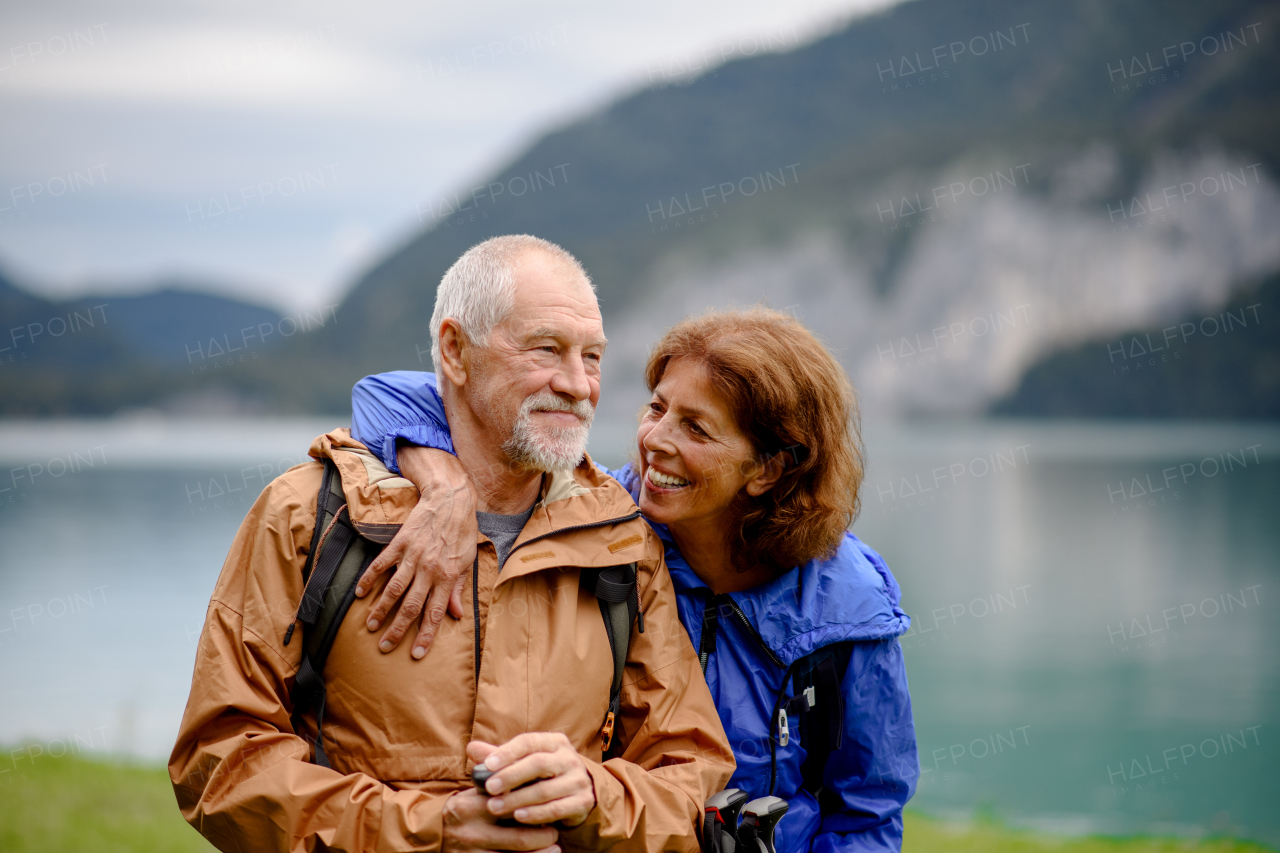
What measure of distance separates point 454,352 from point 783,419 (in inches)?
44.2

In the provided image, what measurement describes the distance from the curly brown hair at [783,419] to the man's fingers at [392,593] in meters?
1.21

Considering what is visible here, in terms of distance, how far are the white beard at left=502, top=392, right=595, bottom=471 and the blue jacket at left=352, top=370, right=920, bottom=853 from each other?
0.26 meters

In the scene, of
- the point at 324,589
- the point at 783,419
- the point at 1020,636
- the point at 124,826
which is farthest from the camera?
the point at 1020,636

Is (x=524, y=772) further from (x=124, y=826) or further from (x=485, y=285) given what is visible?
(x=124, y=826)

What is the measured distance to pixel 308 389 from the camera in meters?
175

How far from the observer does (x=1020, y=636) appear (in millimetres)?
19562

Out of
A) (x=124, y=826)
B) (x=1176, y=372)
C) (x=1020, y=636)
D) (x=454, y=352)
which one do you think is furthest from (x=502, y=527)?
(x=1176, y=372)

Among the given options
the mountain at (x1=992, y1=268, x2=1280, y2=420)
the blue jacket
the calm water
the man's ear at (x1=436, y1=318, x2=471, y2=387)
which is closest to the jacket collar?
the blue jacket

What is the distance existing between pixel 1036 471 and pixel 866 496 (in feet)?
70.0

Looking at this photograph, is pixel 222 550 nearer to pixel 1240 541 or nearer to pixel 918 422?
pixel 1240 541

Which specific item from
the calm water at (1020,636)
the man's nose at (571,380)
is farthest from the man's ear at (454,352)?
the calm water at (1020,636)

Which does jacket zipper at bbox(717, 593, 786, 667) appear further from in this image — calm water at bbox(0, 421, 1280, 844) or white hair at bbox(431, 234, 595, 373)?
calm water at bbox(0, 421, 1280, 844)

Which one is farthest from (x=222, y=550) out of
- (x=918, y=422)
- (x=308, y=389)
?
(x=308, y=389)

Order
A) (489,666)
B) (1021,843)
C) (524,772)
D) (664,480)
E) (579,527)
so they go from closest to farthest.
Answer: (524,772)
(489,666)
(579,527)
(664,480)
(1021,843)
